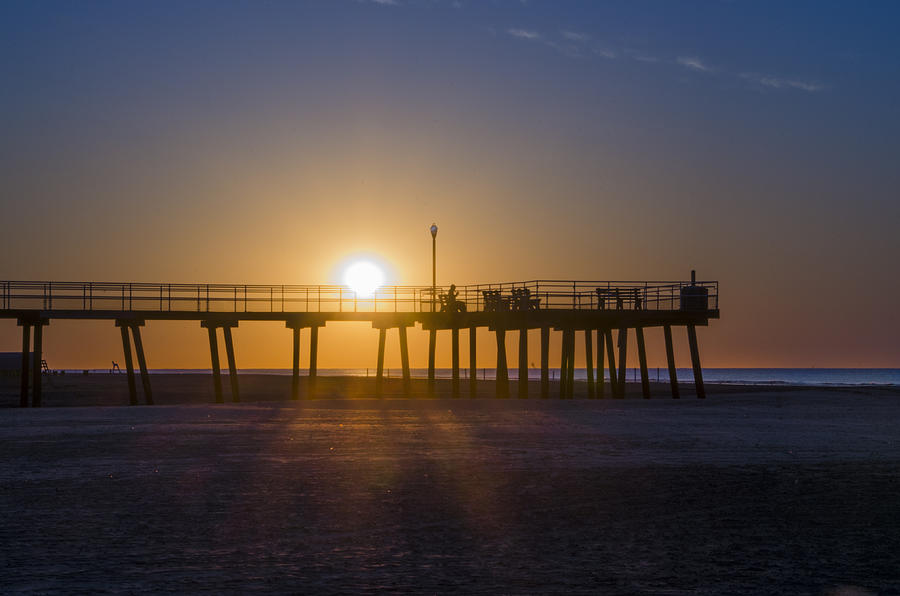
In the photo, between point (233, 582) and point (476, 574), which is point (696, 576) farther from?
point (233, 582)

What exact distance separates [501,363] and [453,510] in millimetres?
35157

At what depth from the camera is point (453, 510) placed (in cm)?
1255

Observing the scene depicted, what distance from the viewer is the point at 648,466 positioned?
16.4m

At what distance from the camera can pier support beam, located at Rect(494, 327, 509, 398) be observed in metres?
46.0

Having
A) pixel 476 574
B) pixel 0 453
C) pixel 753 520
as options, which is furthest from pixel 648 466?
pixel 0 453

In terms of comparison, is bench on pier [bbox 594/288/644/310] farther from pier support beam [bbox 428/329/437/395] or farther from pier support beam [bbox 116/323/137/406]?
pier support beam [bbox 116/323/137/406]

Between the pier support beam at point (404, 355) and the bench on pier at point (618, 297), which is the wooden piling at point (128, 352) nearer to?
the pier support beam at point (404, 355)

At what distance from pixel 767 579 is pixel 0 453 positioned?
14.9m

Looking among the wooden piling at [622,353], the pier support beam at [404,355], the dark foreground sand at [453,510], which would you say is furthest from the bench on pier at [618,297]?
the dark foreground sand at [453,510]

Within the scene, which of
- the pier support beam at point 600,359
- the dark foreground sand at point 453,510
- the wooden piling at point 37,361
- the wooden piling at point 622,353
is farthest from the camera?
the pier support beam at point 600,359

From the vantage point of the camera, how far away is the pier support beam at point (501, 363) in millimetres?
46031

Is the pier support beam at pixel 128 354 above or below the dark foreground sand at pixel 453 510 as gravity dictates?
above

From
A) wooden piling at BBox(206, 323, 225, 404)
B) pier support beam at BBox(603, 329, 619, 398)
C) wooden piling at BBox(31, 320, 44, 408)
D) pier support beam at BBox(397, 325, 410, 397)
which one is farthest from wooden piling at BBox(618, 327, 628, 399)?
wooden piling at BBox(31, 320, 44, 408)

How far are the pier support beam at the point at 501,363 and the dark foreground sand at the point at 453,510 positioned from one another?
22.1 m
